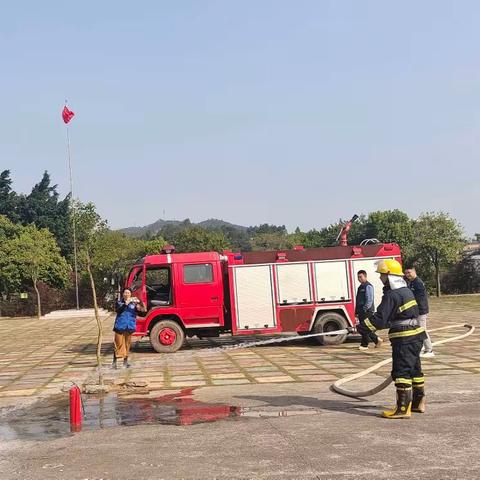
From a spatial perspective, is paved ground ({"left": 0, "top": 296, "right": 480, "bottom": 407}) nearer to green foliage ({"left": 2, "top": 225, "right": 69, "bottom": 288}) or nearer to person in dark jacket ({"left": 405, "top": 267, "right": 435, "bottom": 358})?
person in dark jacket ({"left": 405, "top": 267, "right": 435, "bottom": 358})

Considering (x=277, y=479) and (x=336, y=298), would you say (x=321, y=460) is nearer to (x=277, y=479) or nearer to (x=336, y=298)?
(x=277, y=479)

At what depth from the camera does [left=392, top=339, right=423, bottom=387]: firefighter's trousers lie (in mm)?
6406

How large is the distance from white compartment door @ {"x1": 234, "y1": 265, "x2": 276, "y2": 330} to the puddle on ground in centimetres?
584

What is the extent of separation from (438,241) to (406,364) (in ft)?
119

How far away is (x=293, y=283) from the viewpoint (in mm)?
14461

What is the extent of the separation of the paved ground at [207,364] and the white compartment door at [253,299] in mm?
672

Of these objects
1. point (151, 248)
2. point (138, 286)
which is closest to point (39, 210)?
point (151, 248)

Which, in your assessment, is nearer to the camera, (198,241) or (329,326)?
(329,326)

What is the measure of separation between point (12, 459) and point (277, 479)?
2.62 meters

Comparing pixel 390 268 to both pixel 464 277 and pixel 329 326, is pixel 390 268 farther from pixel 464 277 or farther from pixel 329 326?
pixel 464 277

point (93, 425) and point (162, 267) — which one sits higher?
point (162, 267)

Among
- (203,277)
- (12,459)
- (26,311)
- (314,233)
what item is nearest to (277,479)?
(12,459)

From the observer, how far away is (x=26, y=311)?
39.1m

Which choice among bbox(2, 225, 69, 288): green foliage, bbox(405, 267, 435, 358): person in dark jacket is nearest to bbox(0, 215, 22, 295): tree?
bbox(2, 225, 69, 288): green foliage
